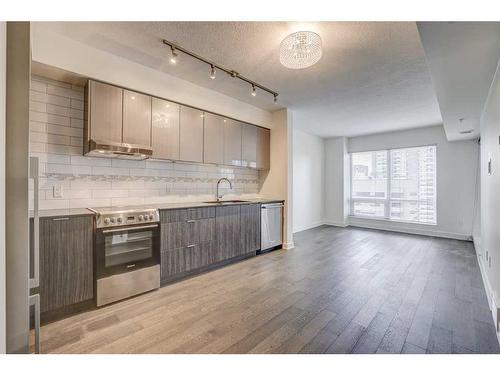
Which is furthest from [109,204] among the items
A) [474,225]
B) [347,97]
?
[474,225]

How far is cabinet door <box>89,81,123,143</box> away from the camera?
2.40 m

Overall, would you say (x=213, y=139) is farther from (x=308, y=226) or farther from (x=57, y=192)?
(x=308, y=226)

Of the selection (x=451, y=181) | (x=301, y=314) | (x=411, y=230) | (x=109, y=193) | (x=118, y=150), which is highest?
(x=118, y=150)

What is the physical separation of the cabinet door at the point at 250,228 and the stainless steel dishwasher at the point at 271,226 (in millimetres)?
99

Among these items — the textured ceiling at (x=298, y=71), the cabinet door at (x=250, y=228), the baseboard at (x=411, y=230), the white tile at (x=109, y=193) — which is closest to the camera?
the textured ceiling at (x=298, y=71)

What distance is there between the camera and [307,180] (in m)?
6.35

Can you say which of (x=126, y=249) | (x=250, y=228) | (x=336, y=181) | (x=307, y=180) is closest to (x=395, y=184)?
(x=336, y=181)

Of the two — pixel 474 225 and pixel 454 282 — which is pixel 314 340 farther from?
pixel 474 225

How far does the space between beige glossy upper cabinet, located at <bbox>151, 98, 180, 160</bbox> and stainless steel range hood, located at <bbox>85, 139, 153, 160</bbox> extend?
17 cm

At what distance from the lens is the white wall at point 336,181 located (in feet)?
21.8

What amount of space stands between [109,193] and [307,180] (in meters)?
4.86

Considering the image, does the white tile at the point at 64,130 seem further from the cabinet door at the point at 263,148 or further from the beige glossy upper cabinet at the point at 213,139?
the cabinet door at the point at 263,148

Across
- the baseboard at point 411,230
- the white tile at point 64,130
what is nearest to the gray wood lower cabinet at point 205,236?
the white tile at point 64,130

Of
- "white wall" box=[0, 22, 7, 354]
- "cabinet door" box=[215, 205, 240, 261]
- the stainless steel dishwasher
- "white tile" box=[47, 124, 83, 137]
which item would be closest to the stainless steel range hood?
"white tile" box=[47, 124, 83, 137]
